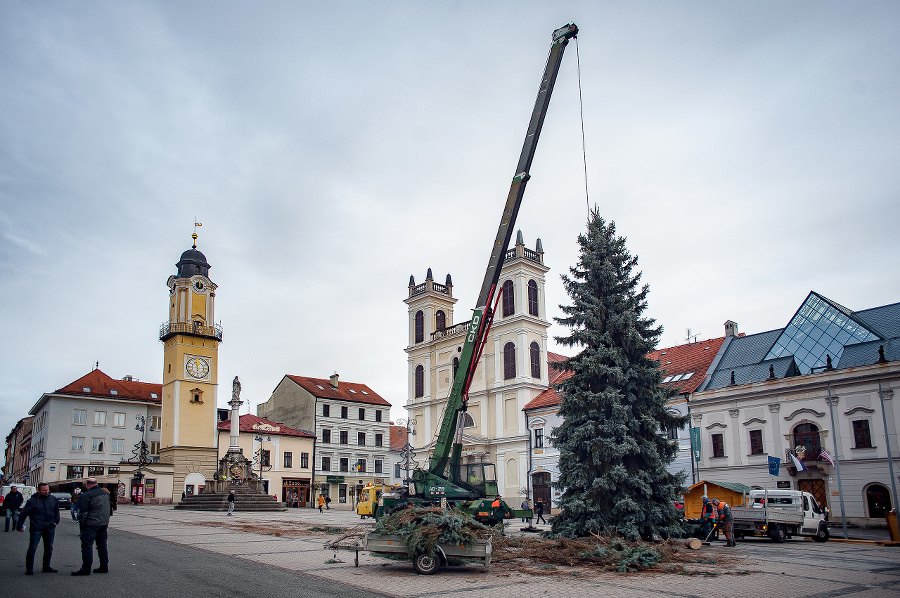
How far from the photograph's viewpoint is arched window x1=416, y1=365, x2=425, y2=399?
58188mm

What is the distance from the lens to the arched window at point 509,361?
5156 centimetres

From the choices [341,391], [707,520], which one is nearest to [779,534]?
[707,520]

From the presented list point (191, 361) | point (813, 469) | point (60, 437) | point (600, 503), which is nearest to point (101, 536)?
point (600, 503)

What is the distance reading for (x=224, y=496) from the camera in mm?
41906

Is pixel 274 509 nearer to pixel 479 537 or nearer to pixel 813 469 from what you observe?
pixel 813 469

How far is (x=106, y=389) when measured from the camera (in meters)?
64.6

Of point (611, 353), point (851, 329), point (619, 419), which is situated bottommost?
point (619, 419)

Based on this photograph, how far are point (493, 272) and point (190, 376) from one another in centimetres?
4357

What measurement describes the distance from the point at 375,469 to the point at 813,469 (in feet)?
147

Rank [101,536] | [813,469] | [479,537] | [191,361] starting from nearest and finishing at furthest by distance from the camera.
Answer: [101,536] < [479,537] < [813,469] < [191,361]

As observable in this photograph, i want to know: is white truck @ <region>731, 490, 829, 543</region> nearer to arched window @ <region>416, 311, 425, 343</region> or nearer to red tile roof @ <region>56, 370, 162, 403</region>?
arched window @ <region>416, 311, 425, 343</region>

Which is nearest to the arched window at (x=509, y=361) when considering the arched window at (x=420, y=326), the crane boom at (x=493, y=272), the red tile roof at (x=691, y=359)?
the arched window at (x=420, y=326)

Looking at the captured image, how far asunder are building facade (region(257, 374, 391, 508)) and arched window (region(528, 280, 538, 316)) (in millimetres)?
23268

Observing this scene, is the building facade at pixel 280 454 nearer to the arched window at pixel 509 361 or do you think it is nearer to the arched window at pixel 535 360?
the arched window at pixel 509 361
